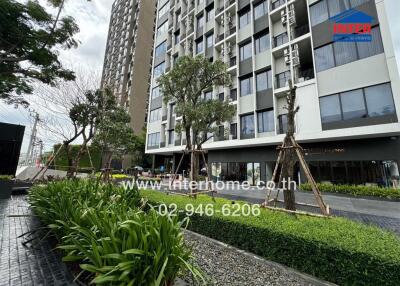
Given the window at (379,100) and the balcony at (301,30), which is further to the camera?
the balcony at (301,30)

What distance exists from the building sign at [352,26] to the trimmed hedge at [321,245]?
45.8 ft

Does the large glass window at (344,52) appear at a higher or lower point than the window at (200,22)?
lower

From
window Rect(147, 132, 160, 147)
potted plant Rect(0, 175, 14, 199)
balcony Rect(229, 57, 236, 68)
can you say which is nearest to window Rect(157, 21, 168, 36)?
balcony Rect(229, 57, 236, 68)

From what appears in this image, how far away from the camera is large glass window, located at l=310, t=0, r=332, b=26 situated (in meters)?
14.6

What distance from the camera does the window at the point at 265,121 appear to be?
55.7ft

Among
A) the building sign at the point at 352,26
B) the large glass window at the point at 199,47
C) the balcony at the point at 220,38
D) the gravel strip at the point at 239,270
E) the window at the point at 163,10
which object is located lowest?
the gravel strip at the point at 239,270

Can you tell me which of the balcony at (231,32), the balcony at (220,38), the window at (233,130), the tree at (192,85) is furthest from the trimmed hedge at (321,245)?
the balcony at (220,38)

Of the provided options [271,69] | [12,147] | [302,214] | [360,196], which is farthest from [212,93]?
[302,214]

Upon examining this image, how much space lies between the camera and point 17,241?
4582mm

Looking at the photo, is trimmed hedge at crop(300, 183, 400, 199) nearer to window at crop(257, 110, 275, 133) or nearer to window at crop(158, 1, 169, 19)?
window at crop(257, 110, 275, 133)

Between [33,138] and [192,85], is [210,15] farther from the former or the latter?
[33,138]

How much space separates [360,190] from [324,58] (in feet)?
30.0

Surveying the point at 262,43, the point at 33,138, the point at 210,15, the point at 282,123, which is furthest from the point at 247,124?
the point at 33,138

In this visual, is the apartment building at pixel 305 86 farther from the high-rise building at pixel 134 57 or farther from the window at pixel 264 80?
the high-rise building at pixel 134 57
